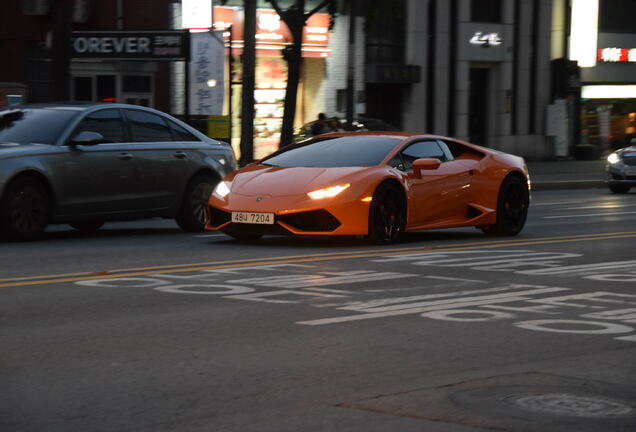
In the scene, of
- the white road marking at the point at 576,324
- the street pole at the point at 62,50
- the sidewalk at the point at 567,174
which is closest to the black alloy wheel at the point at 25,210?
the white road marking at the point at 576,324

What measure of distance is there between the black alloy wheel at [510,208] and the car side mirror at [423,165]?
57.4 inches

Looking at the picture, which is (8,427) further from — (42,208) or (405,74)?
(405,74)

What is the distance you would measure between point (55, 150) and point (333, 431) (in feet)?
29.7

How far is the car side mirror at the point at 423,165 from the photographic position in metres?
13.8

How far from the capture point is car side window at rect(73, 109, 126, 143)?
558 inches

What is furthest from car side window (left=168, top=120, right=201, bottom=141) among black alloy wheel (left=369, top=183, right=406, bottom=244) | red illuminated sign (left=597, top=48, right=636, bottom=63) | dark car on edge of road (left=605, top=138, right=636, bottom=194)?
red illuminated sign (left=597, top=48, right=636, bottom=63)

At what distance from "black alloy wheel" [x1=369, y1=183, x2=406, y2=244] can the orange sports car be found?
0.01 m

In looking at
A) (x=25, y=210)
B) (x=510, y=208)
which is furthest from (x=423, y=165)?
(x=25, y=210)

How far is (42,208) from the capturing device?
528 inches

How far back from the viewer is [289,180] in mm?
13156

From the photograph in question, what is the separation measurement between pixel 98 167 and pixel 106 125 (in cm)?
62

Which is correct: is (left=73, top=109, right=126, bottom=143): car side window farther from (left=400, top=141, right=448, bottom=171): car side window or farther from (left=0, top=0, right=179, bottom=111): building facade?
(left=0, top=0, right=179, bottom=111): building facade

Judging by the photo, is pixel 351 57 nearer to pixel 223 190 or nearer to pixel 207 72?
pixel 207 72

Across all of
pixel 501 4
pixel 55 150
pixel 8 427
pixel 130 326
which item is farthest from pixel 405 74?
pixel 8 427
